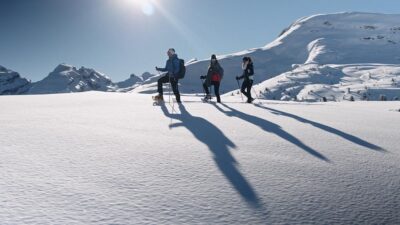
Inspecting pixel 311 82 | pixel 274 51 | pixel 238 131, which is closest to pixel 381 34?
pixel 274 51

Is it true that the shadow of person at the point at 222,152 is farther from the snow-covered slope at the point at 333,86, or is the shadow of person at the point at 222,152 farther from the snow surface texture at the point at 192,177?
the snow-covered slope at the point at 333,86

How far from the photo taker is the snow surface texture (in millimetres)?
2148

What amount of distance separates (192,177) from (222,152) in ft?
3.40

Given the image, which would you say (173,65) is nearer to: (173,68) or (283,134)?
(173,68)

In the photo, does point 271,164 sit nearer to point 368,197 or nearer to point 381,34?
point 368,197

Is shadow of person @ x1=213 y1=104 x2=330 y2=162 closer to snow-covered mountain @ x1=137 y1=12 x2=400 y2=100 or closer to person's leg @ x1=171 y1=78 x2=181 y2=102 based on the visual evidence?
person's leg @ x1=171 y1=78 x2=181 y2=102

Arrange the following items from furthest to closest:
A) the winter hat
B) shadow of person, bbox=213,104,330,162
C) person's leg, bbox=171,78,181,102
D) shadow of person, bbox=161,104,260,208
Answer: person's leg, bbox=171,78,181,102 < the winter hat < shadow of person, bbox=213,104,330,162 < shadow of person, bbox=161,104,260,208

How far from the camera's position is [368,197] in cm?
254

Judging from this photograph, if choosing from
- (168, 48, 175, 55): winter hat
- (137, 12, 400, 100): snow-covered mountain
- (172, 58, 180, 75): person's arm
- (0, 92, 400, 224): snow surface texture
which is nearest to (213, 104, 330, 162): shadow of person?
(0, 92, 400, 224): snow surface texture

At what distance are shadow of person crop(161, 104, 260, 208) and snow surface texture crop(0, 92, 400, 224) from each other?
0.04 feet

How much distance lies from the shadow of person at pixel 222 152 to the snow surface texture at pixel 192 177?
1cm

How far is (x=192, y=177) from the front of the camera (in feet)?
9.23

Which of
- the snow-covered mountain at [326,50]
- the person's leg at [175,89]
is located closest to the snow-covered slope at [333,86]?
the snow-covered mountain at [326,50]

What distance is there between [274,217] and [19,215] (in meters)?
1.51
